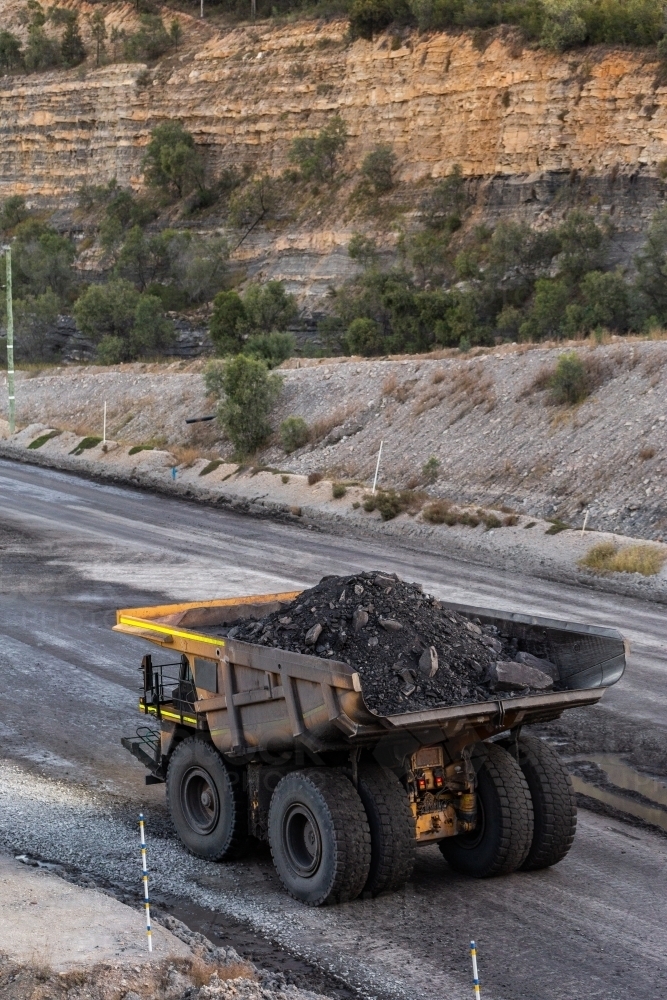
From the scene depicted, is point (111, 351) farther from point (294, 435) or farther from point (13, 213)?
point (13, 213)

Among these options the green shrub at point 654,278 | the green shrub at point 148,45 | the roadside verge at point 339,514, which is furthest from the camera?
the green shrub at point 148,45

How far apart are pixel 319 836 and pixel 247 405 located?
97.9 feet

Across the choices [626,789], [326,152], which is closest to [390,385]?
[626,789]

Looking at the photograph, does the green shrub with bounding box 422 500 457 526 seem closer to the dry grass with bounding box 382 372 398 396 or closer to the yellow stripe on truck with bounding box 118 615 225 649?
the dry grass with bounding box 382 372 398 396

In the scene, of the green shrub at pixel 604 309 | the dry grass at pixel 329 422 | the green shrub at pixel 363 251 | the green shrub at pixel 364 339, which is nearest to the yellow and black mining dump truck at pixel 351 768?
the dry grass at pixel 329 422

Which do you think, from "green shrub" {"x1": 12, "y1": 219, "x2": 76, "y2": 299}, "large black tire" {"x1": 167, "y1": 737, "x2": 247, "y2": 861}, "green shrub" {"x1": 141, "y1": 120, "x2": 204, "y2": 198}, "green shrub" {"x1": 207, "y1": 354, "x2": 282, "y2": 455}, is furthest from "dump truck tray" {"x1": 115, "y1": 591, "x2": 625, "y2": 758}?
"green shrub" {"x1": 141, "y1": 120, "x2": 204, "y2": 198}

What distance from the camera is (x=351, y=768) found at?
8555 mm

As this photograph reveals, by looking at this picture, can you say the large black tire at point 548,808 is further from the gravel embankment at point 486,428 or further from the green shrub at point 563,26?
the green shrub at point 563,26

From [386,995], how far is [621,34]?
182 ft

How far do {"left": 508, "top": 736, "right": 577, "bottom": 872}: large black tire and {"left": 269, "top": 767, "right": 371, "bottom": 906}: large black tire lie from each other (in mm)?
1476

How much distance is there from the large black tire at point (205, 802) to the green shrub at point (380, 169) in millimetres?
55997

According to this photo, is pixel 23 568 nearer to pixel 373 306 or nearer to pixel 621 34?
pixel 373 306

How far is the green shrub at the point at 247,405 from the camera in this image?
123 ft

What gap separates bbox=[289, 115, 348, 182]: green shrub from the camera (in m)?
65.8
